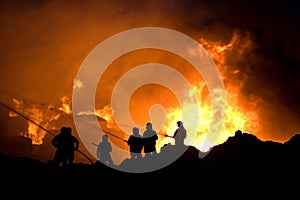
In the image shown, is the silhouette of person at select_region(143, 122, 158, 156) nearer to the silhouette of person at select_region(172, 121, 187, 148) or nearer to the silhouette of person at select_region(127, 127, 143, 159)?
the silhouette of person at select_region(127, 127, 143, 159)

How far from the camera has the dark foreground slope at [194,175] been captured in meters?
19.0

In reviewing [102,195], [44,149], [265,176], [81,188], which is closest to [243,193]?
[265,176]

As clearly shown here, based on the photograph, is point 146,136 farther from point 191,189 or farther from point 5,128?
point 5,128

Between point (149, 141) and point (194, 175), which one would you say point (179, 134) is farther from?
point (194, 175)

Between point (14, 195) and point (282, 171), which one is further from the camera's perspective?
point (282, 171)

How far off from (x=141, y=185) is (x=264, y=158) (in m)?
8.97

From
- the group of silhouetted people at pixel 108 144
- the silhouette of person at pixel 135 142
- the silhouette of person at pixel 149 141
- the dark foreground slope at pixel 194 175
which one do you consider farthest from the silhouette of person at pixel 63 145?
the silhouette of person at pixel 149 141

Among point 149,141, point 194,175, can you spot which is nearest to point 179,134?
point 149,141

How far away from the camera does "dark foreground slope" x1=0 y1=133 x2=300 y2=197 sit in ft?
62.2

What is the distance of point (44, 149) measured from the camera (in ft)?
418

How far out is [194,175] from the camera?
869 inches

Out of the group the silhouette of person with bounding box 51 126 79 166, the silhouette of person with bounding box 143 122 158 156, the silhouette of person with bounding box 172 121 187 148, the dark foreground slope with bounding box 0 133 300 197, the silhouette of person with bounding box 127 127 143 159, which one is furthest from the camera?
the silhouette of person with bounding box 172 121 187 148

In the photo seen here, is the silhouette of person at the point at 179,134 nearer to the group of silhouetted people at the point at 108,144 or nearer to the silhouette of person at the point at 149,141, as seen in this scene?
the group of silhouetted people at the point at 108,144

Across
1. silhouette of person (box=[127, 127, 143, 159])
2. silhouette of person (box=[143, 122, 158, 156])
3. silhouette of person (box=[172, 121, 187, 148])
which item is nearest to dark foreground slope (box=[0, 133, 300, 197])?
silhouette of person (box=[172, 121, 187, 148])
